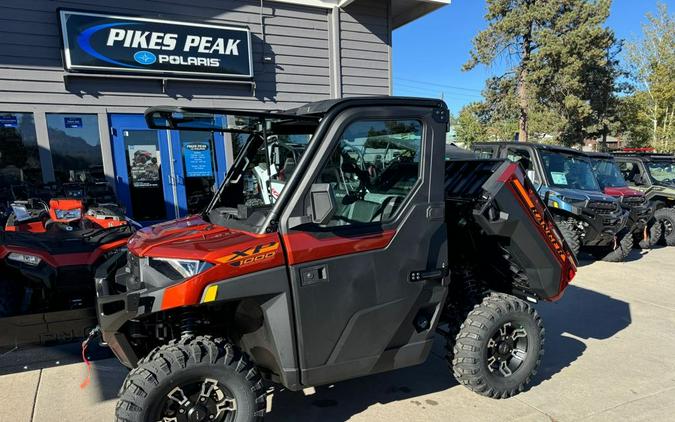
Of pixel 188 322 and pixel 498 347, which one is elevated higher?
pixel 188 322

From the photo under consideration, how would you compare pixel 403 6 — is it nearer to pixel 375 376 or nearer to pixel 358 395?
pixel 375 376

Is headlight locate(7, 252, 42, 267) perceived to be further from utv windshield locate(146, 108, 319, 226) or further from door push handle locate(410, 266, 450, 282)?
door push handle locate(410, 266, 450, 282)

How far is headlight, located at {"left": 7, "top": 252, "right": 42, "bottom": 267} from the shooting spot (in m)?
3.88

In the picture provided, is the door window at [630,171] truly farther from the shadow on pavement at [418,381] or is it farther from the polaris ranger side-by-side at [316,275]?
the polaris ranger side-by-side at [316,275]

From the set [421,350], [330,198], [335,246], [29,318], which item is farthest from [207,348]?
[29,318]

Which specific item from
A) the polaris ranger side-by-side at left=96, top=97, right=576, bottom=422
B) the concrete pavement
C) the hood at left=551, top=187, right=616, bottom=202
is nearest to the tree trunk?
the hood at left=551, top=187, right=616, bottom=202

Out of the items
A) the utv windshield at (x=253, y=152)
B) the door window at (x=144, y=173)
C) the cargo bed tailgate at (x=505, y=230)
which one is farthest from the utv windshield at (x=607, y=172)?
the door window at (x=144, y=173)

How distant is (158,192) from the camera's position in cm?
821

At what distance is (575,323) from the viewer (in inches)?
193

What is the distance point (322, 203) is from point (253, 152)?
1.28 metres

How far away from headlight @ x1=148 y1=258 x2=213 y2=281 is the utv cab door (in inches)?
19.0

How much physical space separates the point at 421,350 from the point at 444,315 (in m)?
0.59

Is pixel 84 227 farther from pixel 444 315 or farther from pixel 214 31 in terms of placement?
pixel 214 31

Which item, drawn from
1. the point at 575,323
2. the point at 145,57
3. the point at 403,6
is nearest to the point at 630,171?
the point at 403,6
